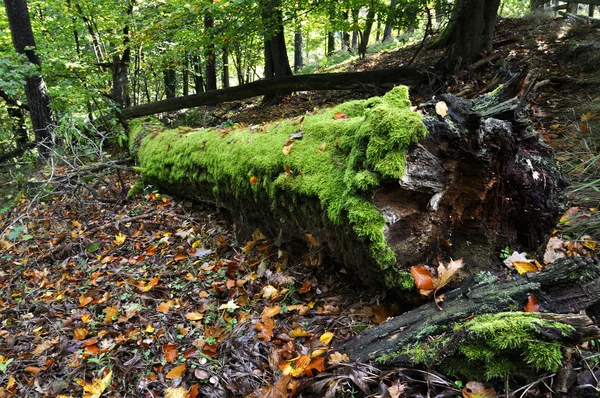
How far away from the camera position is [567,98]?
571 centimetres

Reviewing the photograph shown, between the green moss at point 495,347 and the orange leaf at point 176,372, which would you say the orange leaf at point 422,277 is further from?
the orange leaf at point 176,372

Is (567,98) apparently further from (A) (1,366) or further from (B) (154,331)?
(A) (1,366)

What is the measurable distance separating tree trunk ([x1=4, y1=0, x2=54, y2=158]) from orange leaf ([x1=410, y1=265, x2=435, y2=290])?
919 cm

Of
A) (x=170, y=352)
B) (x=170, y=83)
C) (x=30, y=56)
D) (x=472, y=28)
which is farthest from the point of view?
(x=170, y=83)

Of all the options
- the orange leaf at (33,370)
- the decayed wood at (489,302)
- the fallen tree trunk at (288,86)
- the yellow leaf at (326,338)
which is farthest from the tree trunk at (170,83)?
the decayed wood at (489,302)

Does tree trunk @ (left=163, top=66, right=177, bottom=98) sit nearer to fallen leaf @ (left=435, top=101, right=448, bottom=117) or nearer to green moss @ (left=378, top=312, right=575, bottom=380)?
fallen leaf @ (left=435, top=101, right=448, bottom=117)

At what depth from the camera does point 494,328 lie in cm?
174

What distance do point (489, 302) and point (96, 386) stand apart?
8.96 feet

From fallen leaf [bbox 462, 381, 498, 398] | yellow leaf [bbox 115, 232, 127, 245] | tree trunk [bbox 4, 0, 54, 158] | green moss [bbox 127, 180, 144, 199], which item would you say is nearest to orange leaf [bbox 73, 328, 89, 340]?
yellow leaf [bbox 115, 232, 127, 245]

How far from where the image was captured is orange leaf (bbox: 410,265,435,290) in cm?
225

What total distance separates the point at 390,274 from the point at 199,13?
6.96m

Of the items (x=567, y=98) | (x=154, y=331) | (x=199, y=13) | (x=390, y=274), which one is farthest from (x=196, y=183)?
(x=567, y=98)

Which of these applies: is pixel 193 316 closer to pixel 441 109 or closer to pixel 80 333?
pixel 80 333

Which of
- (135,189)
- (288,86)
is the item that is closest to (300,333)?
(135,189)
